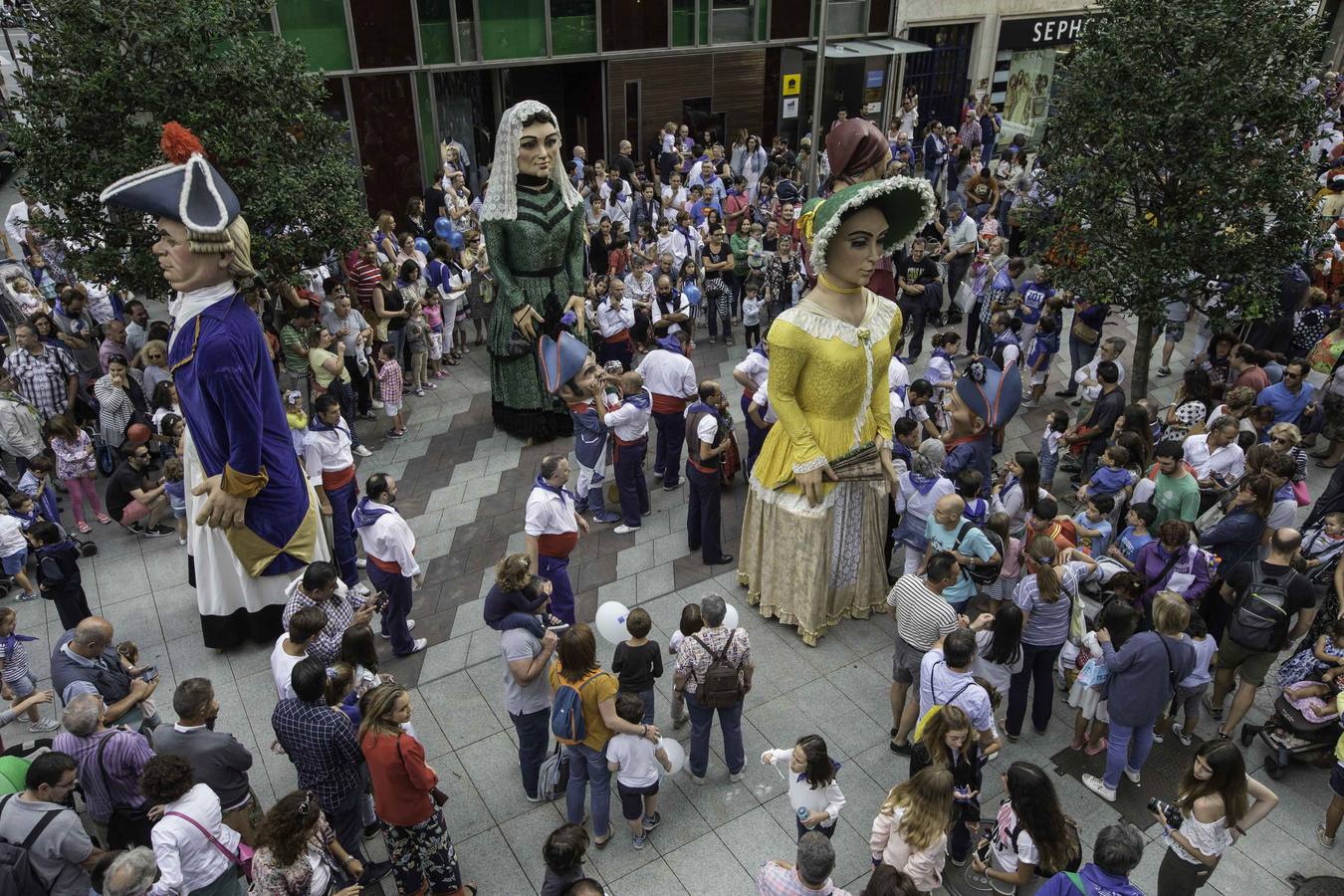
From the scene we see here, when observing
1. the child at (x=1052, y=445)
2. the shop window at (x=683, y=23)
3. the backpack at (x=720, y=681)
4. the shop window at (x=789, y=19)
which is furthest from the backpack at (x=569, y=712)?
the shop window at (x=789, y=19)

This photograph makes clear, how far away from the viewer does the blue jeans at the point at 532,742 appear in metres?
5.80

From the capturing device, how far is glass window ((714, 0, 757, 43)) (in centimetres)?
1952

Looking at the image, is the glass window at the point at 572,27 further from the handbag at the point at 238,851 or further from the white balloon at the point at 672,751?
the handbag at the point at 238,851

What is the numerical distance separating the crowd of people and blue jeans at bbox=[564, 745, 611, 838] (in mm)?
28

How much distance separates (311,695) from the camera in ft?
16.3

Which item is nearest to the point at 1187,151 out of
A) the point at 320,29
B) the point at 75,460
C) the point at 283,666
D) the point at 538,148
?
the point at 538,148

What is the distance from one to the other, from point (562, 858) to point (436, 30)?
15752 mm

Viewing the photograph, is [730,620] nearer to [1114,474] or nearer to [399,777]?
[399,777]

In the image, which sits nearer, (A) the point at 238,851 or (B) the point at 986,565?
(A) the point at 238,851

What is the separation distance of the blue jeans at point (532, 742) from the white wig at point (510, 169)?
5.43 metres

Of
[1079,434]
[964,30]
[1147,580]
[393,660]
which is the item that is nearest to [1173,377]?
[1079,434]

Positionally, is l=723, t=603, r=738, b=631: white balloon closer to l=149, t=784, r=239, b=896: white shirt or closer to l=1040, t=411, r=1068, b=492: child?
l=149, t=784, r=239, b=896: white shirt

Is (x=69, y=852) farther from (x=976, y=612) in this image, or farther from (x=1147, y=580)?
(x=1147, y=580)

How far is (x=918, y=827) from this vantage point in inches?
181
